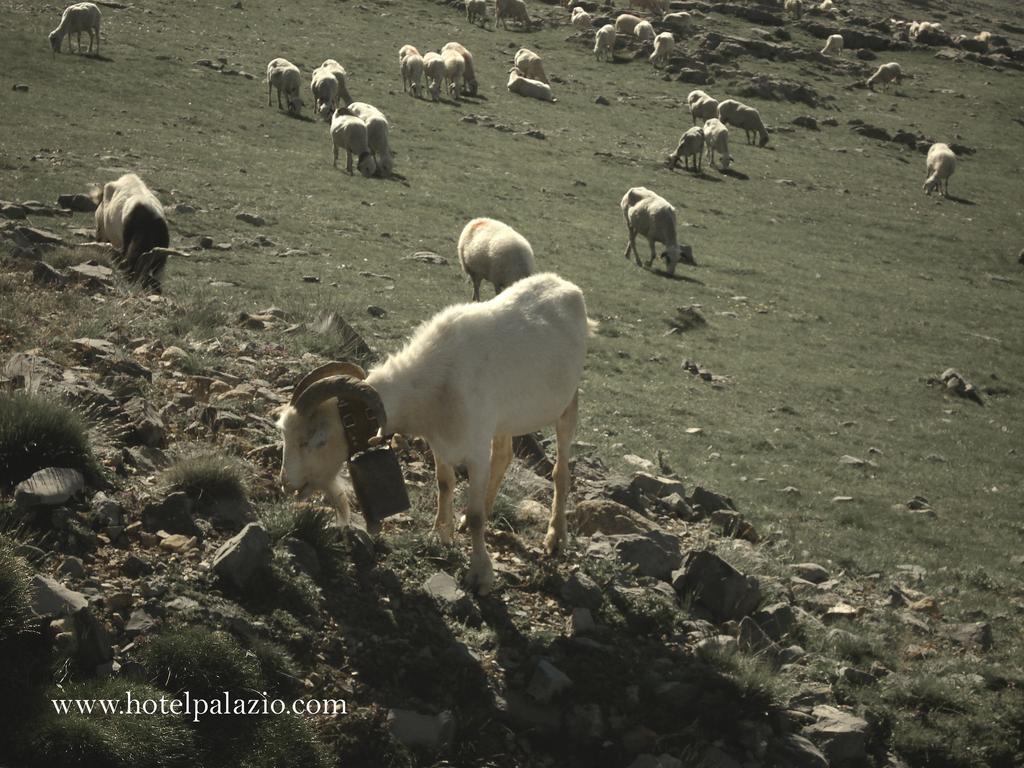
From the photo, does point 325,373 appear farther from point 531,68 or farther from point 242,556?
point 531,68

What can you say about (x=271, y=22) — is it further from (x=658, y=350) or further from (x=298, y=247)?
(x=658, y=350)

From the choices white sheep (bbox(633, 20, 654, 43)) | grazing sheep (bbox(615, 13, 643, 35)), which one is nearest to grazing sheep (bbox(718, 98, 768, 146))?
white sheep (bbox(633, 20, 654, 43))

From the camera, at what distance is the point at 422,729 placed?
6195 millimetres

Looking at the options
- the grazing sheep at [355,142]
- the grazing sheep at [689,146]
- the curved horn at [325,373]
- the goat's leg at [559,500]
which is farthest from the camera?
the grazing sheep at [689,146]

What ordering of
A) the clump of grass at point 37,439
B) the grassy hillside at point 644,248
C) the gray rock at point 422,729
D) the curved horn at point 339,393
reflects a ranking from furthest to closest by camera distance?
the grassy hillside at point 644,248 < the curved horn at point 339,393 < the clump of grass at point 37,439 < the gray rock at point 422,729

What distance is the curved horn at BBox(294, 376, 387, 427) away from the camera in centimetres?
727

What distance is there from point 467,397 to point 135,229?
10.4m

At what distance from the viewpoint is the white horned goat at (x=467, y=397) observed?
24.5ft

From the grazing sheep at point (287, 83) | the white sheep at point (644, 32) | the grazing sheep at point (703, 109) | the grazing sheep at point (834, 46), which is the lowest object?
the grazing sheep at point (287, 83)

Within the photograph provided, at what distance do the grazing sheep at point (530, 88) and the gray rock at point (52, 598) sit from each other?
146 feet

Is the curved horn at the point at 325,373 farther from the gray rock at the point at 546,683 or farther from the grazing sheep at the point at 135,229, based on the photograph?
the grazing sheep at the point at 135,229

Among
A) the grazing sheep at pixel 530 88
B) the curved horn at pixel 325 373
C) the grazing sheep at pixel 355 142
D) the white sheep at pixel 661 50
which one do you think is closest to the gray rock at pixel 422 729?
the curved horn at pixel 325 373

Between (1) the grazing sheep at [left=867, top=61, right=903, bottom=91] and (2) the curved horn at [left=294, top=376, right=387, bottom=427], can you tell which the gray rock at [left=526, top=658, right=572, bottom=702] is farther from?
(1) the grazing sheep at [left=867, top=61, right=903, bottom=91]

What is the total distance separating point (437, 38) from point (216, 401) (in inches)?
1914
